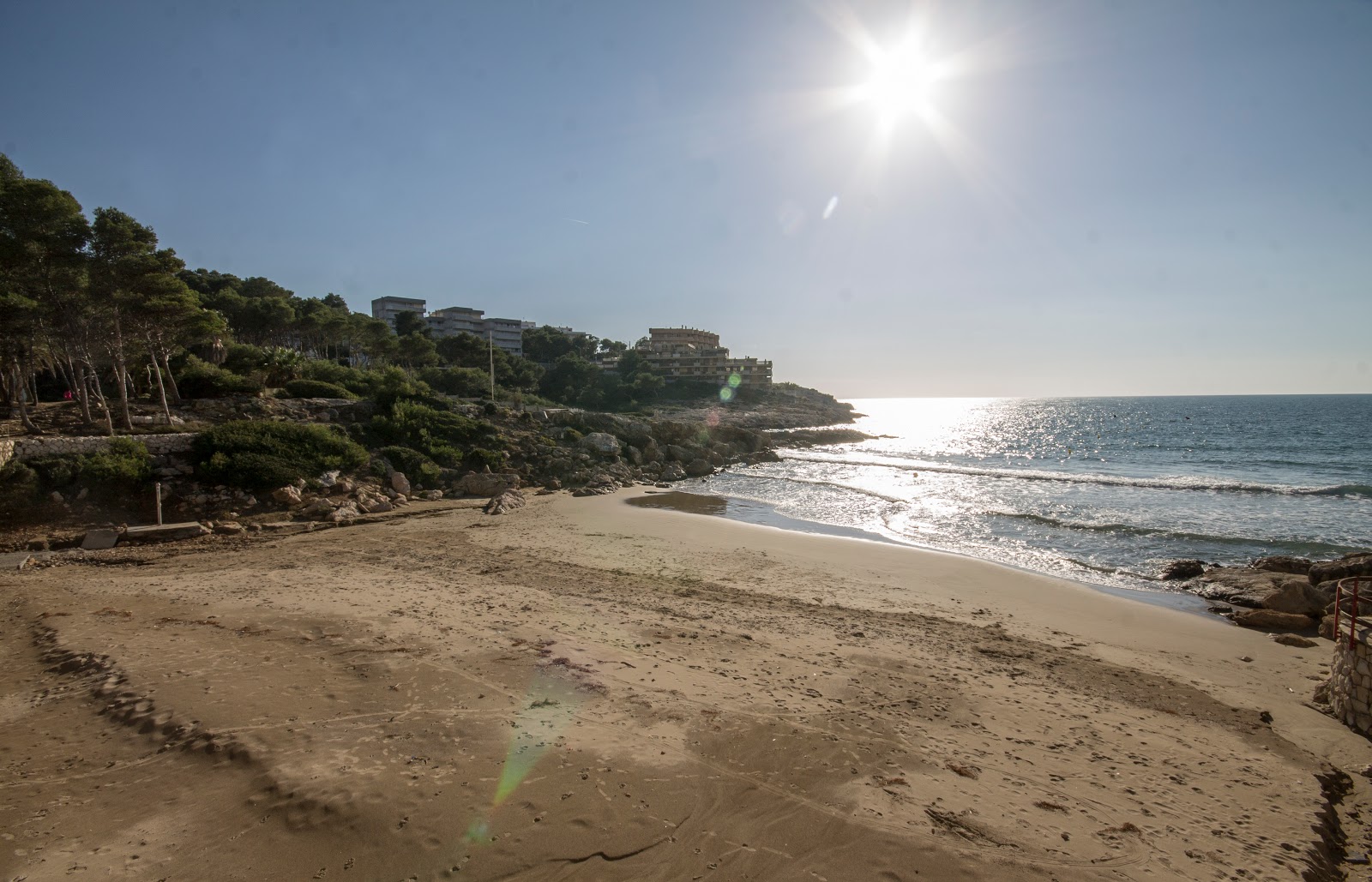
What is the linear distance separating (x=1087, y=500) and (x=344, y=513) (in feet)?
99.2

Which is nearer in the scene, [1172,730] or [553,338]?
[1172,730]

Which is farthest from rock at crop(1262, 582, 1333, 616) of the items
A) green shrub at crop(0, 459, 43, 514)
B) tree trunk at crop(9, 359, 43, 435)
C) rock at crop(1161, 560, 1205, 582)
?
tree trunk at crop(9, 359, 43, 435)

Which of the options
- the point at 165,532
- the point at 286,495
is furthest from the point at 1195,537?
the point at 165,532

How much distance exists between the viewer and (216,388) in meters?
29.4

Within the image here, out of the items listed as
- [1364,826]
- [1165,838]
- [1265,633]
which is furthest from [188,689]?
[1265,633]

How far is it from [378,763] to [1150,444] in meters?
71.1

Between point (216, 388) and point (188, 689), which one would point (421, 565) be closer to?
point (188, 689)

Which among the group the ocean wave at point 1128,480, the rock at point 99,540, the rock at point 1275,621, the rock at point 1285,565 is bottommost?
the rock at point 1275,621

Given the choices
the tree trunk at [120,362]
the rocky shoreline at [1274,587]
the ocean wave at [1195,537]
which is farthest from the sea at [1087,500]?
the tree trunk at [120,362]

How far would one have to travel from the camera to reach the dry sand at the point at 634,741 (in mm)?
4469

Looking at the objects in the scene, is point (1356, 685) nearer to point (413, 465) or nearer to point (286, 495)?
point (286, 495)

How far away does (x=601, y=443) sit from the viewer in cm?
3466

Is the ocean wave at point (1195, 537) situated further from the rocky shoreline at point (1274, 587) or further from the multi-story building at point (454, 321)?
the multi-story building at point (454, 321)

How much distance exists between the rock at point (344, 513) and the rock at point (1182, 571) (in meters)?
23.0
